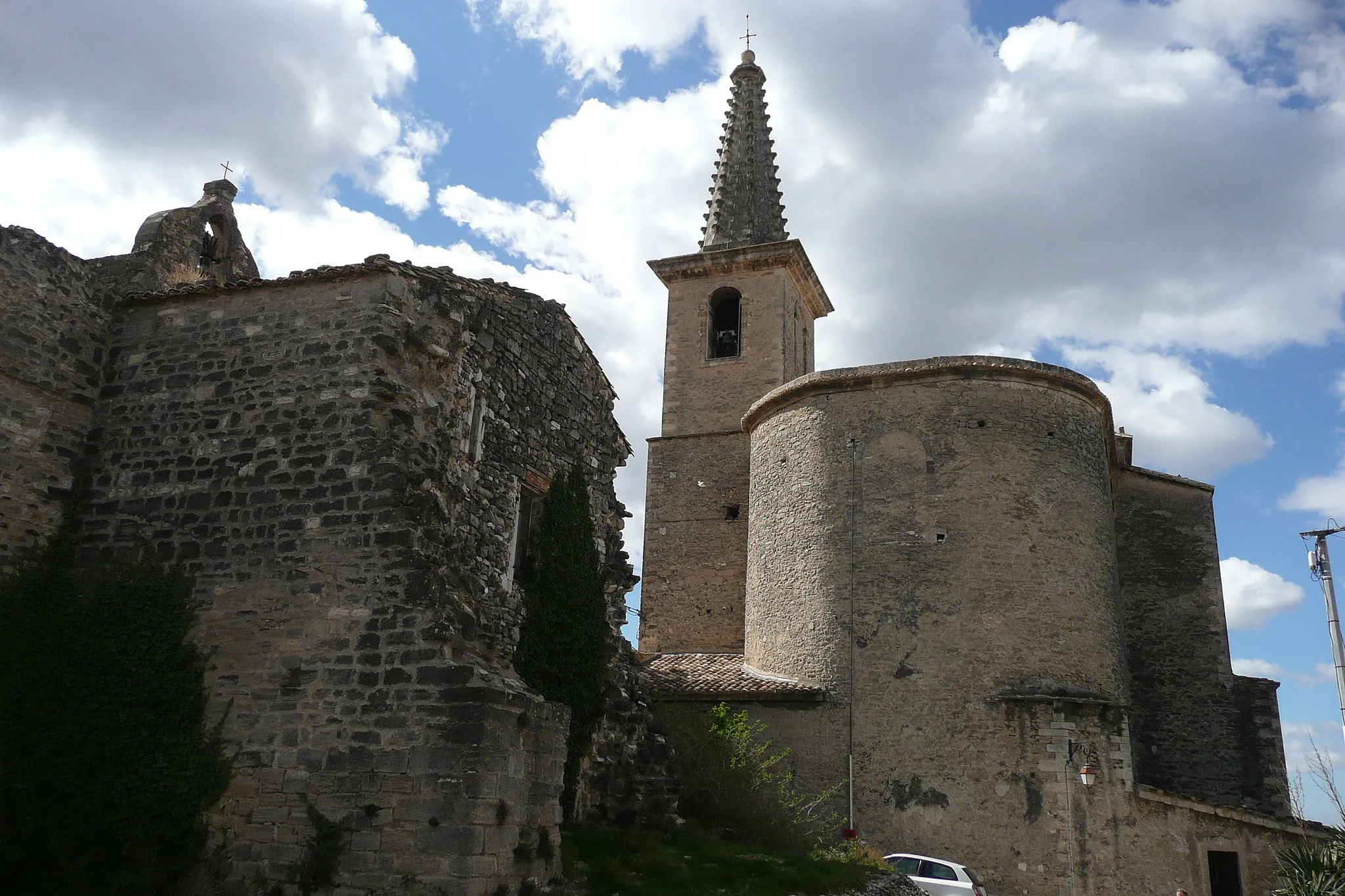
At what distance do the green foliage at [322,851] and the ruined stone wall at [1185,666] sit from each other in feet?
55.1

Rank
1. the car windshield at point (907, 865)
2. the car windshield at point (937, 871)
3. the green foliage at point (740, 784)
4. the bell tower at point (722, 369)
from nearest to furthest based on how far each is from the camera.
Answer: the green foliage at point (740, 784)
the car windshield at point (937, 871)
the car windshield at point (907, 865)
the bell tower at point (722, 369)

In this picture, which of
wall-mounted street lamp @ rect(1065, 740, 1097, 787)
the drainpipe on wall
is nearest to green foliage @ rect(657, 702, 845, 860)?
the drainpipe on wall

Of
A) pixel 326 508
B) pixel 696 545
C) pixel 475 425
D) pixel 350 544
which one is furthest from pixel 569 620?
pixel 696 545

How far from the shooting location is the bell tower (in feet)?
80.2

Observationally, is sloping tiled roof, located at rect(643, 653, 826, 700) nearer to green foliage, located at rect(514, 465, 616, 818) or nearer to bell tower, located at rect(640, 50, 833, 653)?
bell tower, located at rect(640, 50, 833, 653)

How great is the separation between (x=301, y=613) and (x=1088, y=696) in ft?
42.7

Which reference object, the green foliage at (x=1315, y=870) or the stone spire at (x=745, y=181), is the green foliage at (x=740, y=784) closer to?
the green foliage at (x=1315, y=870)

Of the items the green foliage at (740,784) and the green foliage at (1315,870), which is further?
the green foliage at (1315,870)

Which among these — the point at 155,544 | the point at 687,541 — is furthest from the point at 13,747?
the point at 687,541

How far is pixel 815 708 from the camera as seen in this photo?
17672 mm

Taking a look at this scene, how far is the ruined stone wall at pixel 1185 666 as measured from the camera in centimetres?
2034

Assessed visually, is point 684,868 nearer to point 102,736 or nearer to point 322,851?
point 322,851

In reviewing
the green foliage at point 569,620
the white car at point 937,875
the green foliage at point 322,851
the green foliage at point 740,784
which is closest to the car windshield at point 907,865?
the white car at point 937,875

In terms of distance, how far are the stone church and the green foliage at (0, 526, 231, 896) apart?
34.6ft
